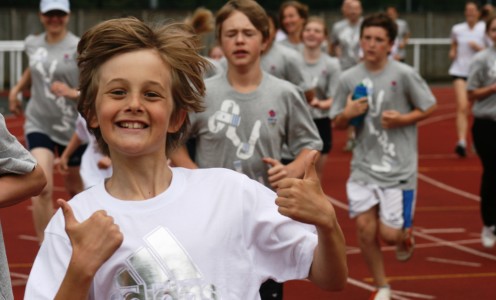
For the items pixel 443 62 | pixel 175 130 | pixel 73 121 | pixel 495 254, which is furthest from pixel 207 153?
pixel 443 62

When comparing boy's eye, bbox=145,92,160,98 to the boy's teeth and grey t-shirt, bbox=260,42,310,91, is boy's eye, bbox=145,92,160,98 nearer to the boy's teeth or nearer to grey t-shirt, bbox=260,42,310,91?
the boy's teeth

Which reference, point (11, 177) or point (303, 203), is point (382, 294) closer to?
point (11, 177)

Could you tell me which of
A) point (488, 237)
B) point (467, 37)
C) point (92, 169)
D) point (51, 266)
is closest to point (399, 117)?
point (92, 169)

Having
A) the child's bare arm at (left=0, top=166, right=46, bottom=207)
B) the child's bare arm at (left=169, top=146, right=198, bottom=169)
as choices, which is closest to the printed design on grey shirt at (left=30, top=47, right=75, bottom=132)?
the child's bare arm at (left=169, top=146, right=198, bottom=169)

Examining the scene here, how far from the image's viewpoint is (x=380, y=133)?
8969 mm

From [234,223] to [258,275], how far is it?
18 centimetres

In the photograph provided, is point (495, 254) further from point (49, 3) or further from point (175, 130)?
point (175, 130)

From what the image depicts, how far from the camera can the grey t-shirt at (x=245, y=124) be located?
6867 mm

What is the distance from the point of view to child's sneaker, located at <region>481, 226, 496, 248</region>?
1086 cm

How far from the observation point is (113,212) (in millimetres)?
3457

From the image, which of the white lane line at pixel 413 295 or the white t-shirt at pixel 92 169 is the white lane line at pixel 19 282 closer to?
the white t-shirt at pixel 92 169

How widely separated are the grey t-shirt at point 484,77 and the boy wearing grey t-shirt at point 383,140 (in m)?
2.08

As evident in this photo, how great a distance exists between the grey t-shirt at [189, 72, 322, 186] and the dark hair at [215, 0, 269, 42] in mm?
481

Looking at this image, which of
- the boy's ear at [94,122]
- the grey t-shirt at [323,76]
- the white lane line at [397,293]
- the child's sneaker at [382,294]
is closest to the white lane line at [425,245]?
the white lane line at [397,293]
